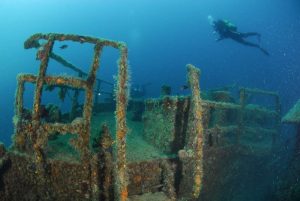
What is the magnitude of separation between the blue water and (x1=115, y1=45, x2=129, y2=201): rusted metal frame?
54752 mm

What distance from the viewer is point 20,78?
17.1 ft

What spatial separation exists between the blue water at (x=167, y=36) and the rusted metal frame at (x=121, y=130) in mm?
54752

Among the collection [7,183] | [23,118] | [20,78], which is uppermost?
[20,78]

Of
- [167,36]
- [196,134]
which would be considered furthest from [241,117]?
[167,36]

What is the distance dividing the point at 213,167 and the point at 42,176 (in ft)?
11.7

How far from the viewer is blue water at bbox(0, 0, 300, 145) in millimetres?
89375

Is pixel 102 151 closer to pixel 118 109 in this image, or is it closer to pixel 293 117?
pixel 118 109

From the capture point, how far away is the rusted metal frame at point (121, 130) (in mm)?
4578

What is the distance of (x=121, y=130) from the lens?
471 centimetres

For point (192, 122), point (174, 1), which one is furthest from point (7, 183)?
point (174, 1)

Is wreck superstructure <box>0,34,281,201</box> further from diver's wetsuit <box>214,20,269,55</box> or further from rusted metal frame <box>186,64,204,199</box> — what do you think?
diver's wetsuit <box>214,20,269,55</box>

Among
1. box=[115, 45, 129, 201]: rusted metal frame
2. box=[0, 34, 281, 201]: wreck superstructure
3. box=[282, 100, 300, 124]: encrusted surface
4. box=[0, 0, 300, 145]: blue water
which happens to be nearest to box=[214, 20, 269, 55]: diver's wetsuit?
box=[282, 100, 300, 124]: encrusted surface

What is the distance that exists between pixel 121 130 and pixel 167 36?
15653cm

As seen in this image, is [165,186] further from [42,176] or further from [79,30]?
[79,30]
